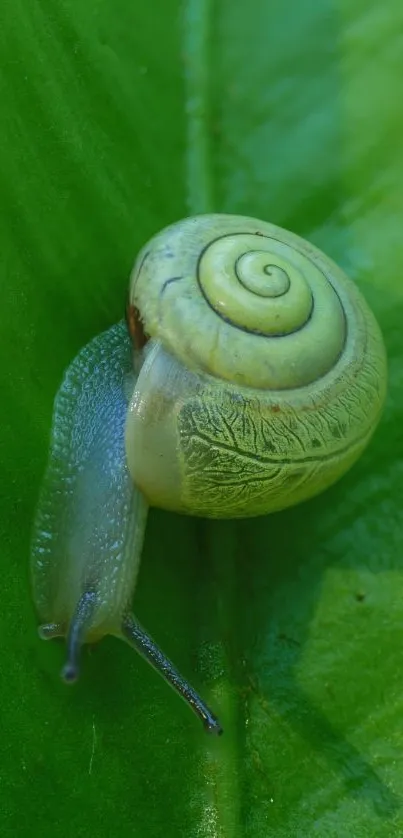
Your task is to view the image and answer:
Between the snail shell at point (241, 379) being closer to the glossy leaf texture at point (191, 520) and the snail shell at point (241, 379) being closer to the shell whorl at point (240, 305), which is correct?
the shell whorl at point (240, 305)

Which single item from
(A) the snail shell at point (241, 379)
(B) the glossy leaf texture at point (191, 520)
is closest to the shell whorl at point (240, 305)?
(A) the snail shell at point (241, 379)

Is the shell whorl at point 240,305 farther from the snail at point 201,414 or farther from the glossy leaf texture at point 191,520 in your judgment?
the glossy leaf texture at point 191,520

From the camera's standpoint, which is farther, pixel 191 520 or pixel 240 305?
pixel 191 520

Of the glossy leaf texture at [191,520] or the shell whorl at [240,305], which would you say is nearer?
the glossy leaf texture at [191,520]

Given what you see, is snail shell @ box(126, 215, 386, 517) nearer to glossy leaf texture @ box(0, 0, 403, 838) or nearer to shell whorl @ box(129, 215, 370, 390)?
shell whorl @ box(129, 215, 370, 390)

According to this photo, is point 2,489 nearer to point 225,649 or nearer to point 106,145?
point 225,649

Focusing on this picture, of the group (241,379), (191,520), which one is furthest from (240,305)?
(191,520)

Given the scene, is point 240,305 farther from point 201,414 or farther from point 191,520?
point 191,520
